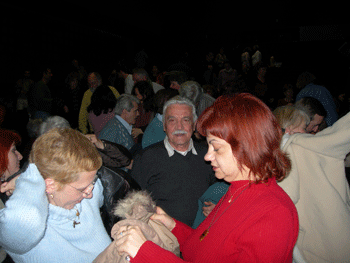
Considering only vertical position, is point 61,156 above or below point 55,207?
above

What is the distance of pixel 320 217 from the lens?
1.58m

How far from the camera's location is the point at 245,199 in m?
1.15

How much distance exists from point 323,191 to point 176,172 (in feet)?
3.66

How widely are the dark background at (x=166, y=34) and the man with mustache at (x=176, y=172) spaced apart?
221 inches

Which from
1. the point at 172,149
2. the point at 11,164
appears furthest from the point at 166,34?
the point at 11,164

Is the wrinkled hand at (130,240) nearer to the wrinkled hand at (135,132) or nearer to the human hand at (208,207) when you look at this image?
the human hand at (208,207)

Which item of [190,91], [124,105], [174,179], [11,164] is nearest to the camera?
[11,164]

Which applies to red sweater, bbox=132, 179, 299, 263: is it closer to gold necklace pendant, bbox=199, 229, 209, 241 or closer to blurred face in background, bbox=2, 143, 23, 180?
gold necklace pendant, bbox=199, 229, 209, 241

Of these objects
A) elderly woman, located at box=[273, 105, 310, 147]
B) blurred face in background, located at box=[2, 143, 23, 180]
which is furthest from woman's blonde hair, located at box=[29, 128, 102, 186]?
elderly woman, located at box=[273, 105, 310, 147]

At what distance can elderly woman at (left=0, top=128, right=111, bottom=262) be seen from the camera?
42.8 inches

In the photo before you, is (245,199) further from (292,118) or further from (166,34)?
(166,34)

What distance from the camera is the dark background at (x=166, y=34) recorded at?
769 cm

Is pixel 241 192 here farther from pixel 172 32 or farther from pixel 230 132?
pixel 172 32

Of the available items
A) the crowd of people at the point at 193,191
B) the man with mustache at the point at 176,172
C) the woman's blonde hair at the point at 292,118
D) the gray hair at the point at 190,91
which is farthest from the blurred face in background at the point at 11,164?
the gray hair at the point at 190,91
